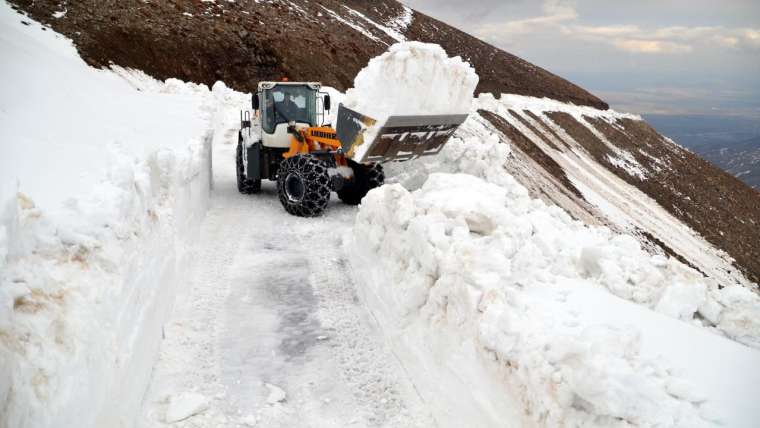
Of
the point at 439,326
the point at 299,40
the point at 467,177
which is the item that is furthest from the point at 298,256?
the point at 299,40

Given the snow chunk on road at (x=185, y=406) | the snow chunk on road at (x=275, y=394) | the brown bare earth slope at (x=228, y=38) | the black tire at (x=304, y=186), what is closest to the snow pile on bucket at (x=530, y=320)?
the snow chunk on road at (x=275, y=394)

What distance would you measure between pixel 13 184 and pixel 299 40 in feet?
117

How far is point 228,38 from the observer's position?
32.6m

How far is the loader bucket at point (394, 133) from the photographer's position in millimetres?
8875

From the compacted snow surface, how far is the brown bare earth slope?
2034cm

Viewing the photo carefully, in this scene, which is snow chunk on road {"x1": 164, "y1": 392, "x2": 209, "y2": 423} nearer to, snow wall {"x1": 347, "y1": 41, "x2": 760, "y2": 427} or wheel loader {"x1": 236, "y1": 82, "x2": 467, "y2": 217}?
snow wall {"x1": 347, "y1": 41, "x2": 760, "y2": 427}

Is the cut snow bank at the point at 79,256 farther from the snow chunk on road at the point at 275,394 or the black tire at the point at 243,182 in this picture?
the black tire at the point at 243,182

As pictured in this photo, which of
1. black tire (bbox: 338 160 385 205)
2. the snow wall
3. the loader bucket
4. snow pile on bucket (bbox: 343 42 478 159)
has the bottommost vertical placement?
black tire (bbox: 338 160 385 205)

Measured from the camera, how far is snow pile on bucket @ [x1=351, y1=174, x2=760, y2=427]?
3107 mm

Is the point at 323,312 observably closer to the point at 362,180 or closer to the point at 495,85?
the point at 362,180

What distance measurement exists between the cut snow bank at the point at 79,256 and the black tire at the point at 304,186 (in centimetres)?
209

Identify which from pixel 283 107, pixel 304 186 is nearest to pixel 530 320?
pixel 304 186

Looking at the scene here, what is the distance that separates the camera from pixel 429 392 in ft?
14.6

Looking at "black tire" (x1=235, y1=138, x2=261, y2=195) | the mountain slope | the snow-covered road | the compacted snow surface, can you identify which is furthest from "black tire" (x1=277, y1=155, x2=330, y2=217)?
the mountain slope
